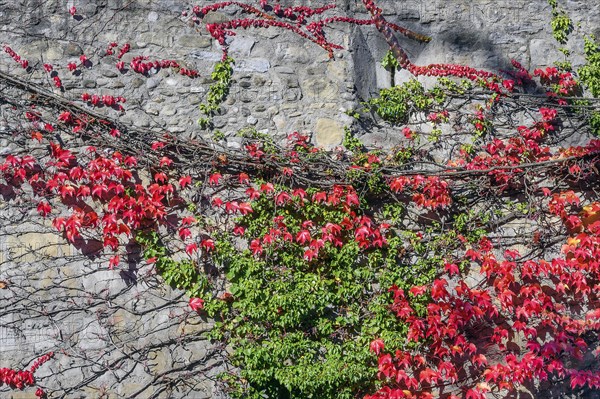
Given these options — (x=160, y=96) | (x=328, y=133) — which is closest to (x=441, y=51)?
(x=328, y=133)

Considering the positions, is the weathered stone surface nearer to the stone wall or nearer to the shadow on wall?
the stone wall

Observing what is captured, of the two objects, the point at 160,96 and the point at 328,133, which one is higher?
the point at 160,96

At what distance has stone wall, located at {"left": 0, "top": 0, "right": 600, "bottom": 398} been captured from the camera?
4.86 meters

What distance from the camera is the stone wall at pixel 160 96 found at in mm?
4855

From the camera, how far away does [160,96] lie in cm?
520

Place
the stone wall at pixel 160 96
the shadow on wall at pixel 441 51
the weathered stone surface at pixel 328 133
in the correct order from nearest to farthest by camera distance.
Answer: the stone wall at pixel 160 96, the weathered stone surface at pixel 328 133, the shadow on wall at pixel 441 51

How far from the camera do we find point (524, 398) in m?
5.05

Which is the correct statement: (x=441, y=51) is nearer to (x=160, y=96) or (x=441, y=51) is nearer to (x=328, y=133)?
(x=328, y=133)

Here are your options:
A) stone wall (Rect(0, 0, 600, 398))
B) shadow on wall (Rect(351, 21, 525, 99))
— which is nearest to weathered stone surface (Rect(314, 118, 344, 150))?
stone wall (Rect(0, 0, 600, 398))

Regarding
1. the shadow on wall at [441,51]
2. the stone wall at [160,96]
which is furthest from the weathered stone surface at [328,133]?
the shadow on wall at [441,51]

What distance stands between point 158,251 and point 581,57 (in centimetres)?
A: 344

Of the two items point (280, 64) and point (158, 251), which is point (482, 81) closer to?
point (280, 64)

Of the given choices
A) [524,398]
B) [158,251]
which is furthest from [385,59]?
[524,398]

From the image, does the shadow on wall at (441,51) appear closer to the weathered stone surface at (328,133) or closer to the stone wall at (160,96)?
the stone wall at (160,96)
